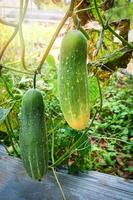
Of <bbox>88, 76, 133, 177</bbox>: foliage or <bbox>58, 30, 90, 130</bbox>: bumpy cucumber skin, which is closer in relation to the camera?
<bbox>58, 30, 90, 130</bbox>: bumpy cucumber skin

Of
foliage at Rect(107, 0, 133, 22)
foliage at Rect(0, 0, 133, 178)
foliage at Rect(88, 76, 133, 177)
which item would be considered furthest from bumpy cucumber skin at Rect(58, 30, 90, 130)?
foliage at Rect(88, 76, 133, 177)

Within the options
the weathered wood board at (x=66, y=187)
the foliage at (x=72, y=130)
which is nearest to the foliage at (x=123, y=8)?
the foliage at (x=72, y=130)

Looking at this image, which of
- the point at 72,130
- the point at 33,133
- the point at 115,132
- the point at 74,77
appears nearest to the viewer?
the point at 74,77

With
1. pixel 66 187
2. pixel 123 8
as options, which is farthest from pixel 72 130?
pixel 123 8

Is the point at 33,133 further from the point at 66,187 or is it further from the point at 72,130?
the point at 72,130

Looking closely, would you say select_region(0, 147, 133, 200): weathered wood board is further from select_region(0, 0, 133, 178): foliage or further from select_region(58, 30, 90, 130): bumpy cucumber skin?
select_region(58, 30, 90, 130): bumpy cucumber skin

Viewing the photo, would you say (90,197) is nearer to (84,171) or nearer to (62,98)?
(84,171)
